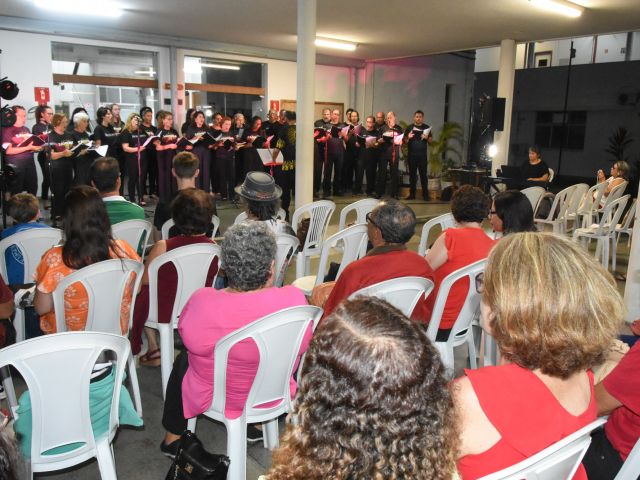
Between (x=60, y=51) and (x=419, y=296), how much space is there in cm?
853

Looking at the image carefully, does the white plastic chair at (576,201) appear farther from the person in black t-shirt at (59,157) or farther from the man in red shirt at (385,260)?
the person in black t-shirt at (59,157)

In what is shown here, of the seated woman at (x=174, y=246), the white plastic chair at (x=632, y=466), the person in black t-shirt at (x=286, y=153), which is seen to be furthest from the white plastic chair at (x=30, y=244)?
the person in black t-shirt at (x=286, y=153)

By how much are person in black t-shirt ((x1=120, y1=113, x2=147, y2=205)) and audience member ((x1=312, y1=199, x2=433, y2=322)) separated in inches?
258

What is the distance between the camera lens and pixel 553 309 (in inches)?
45.3

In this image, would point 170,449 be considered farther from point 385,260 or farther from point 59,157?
point 59,157

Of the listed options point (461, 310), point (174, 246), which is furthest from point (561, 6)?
point (174, 246)

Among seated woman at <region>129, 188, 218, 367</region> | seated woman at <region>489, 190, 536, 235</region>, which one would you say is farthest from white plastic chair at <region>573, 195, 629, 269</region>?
seated woman at <region>129, 188, 218, 367</region>

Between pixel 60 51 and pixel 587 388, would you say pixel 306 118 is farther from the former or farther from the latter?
pixel 587 388

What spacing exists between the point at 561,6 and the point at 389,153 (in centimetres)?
408

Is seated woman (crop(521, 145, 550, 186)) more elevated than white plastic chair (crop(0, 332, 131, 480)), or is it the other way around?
seated woman (crop(521, 145, 550, 186))

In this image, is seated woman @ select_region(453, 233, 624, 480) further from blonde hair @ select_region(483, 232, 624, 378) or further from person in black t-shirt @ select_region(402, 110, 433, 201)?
person in black t-shirt @ select_region(402, 110, 433, 201)

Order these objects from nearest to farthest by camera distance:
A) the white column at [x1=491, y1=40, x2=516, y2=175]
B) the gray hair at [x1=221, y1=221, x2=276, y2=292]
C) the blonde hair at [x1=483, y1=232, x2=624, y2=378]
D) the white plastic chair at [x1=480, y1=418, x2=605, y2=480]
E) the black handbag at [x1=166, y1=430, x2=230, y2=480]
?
the white plastic chair at [x1=480, y1=418, x2=605, y2=480]
the blonde hair at [x1=483, y1=232, x2=624, y2=378]
the black handbag at [x1=166, y1=430, x2=230, y2=480]
the gray hair at [x1=221, y1=221, x2=276, y2=292]
the white column at [x1=491, y1=40, x2=516, y2=175]

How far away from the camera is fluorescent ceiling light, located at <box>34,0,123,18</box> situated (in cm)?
697

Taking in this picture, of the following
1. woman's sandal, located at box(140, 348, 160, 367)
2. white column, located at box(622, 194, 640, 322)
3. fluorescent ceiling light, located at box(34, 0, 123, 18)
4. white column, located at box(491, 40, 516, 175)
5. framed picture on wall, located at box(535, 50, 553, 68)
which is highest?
framed picture on wall, located at box(535, 50, 553, 68)
